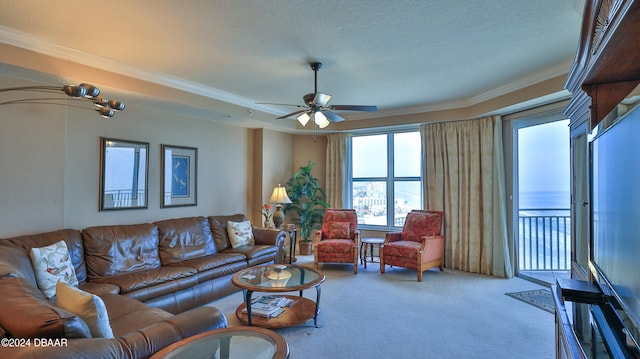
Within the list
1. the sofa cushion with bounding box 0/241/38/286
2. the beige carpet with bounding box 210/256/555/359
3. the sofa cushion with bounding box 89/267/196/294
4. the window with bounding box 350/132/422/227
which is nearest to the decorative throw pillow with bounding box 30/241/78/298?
the sofa cushion with bounding box 0/241/38/286

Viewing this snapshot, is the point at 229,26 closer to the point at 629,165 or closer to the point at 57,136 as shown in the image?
the point at 57,136

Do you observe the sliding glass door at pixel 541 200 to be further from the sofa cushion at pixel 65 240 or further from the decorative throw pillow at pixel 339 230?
the sofa cushion at pixel 65 240

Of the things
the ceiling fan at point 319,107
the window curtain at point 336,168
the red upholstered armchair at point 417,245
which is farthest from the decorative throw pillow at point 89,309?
the window curtain at point 336,168

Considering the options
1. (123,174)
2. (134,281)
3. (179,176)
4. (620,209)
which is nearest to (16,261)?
(134,281)

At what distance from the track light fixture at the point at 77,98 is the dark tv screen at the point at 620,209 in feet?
10.1

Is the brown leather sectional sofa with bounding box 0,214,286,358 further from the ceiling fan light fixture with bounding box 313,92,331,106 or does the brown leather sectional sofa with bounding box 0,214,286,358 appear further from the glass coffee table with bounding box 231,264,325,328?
the ceiling fan light fixture with bounding box 313,92,331,106

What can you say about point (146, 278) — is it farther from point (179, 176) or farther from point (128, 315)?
point (179, 176)

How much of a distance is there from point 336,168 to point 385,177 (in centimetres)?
99

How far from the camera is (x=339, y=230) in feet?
17.8

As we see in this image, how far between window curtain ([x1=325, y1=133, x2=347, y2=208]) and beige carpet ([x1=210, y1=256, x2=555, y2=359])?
2.09 meters

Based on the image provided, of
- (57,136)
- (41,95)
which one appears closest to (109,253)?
(57,136)

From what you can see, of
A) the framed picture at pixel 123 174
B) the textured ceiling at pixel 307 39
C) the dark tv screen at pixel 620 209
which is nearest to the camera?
the dark tv screen at pixel 620 209

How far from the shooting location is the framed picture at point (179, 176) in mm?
4484

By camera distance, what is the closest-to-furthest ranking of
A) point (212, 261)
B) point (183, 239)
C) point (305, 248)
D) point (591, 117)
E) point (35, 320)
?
point (35, 320), point (591, 117), point (212, 261), point (183, 239), point (305, 248)
